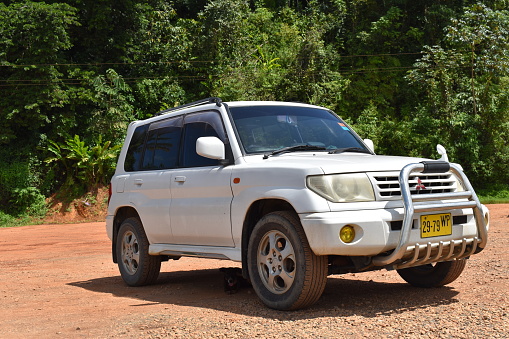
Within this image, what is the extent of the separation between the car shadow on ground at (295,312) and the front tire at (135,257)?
133 millimetres

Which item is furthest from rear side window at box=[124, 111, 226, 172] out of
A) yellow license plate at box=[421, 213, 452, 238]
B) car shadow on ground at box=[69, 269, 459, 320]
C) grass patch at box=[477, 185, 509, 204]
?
grass patch at box=[477, 185, 509, 204]

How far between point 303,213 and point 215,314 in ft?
4.17

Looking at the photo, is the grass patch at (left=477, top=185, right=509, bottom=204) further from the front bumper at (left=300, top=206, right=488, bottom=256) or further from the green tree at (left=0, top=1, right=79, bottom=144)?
the front bumper at (left=300, top=206, right=488, bottom=256)

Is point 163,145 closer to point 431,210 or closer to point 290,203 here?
point 290,203

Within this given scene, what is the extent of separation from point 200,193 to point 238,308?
1315 millimetres

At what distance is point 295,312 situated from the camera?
18.3 feet

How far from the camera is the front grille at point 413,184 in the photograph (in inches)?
216

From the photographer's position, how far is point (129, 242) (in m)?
8.30

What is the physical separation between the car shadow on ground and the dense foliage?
22.8 m

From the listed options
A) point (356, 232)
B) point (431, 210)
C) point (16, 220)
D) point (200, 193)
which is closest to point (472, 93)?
point (16, 220)

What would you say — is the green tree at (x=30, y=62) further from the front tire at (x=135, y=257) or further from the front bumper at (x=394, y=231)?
the front bumper at (x=394, y=231)

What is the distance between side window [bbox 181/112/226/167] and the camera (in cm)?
679

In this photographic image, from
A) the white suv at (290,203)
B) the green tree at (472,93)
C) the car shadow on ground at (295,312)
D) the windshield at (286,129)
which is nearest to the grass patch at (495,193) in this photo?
the green tree at (472,93)

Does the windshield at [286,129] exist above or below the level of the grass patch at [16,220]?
above
